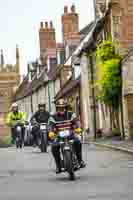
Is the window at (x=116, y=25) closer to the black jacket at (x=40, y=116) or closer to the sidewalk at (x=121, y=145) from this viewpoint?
the sidewalk at (x=121, y=145)

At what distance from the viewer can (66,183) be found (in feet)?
43.0

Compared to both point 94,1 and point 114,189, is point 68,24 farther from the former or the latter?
point 114,189

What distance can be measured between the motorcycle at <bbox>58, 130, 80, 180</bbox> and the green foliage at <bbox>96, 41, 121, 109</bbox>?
2321 cm

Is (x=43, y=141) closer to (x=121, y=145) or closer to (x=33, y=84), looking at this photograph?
(x=121, y=145)

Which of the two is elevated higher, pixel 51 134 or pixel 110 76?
pixel 110 76

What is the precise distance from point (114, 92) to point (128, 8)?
5859mm

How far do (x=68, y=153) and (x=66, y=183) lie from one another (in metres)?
0.85

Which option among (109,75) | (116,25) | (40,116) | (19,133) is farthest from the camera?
(116,25)

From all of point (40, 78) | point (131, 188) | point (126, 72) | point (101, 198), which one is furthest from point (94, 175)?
point (40, 78)

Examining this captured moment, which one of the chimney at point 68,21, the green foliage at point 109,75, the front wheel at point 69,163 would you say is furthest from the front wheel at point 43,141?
the chimney at point 68,21

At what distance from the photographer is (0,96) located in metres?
119

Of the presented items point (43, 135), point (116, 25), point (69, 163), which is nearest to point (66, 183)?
point (69, 163)

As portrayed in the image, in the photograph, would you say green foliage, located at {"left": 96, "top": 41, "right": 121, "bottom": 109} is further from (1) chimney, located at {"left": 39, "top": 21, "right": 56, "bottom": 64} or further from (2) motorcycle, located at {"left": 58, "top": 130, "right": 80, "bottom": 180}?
(1) chimney, located at {"left": 39, "top": 21, "right": 56, "bottom": 64}

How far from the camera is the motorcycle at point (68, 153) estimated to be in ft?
44.7
